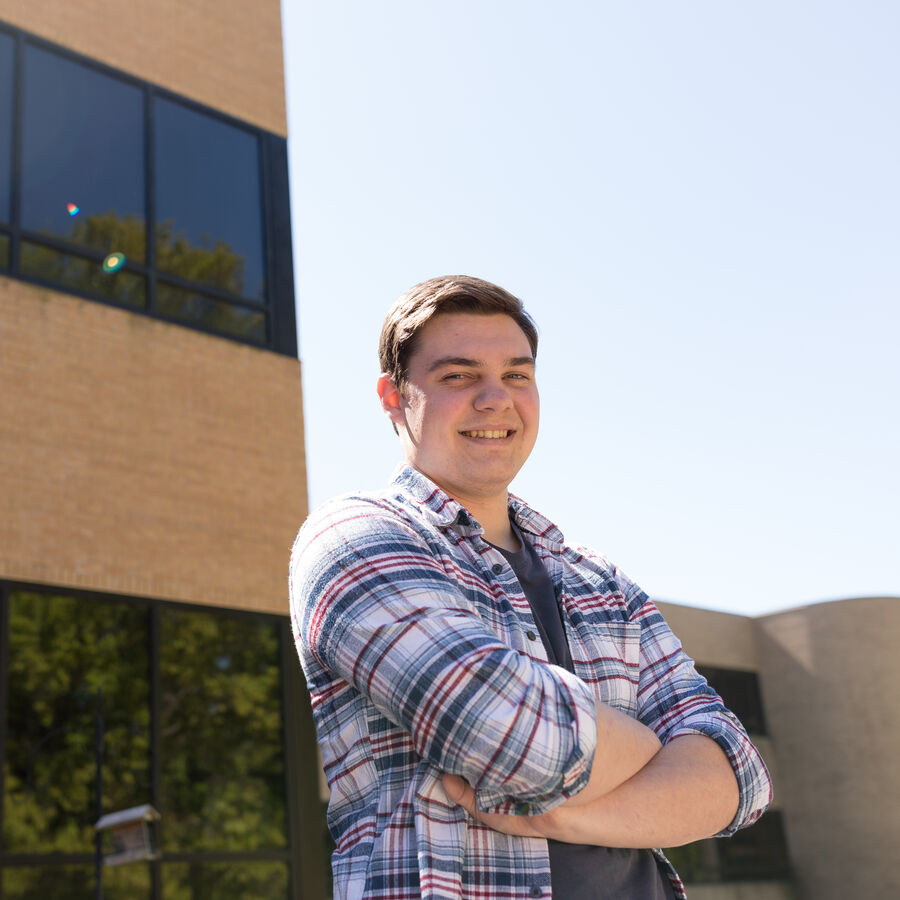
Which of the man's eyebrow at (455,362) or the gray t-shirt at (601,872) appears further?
the man's eyebrow at (455,362)

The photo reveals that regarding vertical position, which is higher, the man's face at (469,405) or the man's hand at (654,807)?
the man's face at (469,405)

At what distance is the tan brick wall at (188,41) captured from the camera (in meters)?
9.73

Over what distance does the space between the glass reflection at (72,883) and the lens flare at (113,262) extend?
4.54 m

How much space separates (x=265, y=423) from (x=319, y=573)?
7951 millimetres

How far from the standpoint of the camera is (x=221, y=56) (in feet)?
36.0

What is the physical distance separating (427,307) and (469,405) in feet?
0.75

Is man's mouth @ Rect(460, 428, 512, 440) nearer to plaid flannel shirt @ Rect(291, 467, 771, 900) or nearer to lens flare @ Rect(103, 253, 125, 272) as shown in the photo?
plaid flannel shirt @ Rect(291, 467, 771, 900)

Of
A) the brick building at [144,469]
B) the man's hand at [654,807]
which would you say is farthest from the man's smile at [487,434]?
the brick building at [144,469]

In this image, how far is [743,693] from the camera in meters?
30.0

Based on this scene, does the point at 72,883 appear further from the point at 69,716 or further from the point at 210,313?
the point at 210,313

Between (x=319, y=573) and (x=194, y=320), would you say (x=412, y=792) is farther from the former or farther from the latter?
(x=194, y=320)

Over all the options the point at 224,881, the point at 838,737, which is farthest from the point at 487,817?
the point at 838,737

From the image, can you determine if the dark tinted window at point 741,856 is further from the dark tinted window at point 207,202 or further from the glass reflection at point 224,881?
the dark tinted window at point 207,202

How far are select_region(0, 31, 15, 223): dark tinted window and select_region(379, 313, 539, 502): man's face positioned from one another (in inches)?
289
